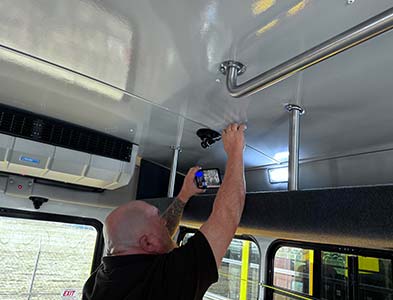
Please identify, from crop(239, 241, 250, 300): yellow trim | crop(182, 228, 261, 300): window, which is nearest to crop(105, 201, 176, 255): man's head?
crop(182, 228, 261, 300): window

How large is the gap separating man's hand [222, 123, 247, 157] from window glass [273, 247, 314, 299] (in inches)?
80.8

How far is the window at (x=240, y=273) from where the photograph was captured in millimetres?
3363

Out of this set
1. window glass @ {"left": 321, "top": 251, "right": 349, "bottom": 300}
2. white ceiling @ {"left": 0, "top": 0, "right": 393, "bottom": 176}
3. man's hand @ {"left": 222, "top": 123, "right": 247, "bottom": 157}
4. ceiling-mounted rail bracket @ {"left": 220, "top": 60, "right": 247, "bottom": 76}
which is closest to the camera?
white ceiling @ {"left": 0, "top": 0, "right": 393, "bottom": 176}

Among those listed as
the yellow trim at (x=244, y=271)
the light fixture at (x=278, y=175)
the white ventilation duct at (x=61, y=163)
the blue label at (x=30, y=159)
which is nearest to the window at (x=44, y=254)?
the white ventilation duct at (x=61, y=163)

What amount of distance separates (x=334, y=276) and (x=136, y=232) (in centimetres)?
220

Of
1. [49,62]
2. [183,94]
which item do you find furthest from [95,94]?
[183,94]

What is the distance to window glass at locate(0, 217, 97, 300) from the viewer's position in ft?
9.25

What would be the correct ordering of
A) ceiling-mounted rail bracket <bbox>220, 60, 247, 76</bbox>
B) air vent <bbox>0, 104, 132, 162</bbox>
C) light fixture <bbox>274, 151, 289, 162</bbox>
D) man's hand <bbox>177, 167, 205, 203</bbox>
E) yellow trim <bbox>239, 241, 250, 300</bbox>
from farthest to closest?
yellow trim <bbox>239, 241, 250, 300</bbox>, light fixture <bbox>274, 151, 289, 162</bbox>, air vent <bbox>0, 104, 132, 162</bbox>, man's hand <bbox>177, 167, 205, 203</bbox>, ceiling-mounted rail bracket <bbox>220, 60, 247, 76</bbox>

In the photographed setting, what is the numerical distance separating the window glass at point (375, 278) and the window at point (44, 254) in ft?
7.99

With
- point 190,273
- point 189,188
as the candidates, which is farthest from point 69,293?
point 190,273

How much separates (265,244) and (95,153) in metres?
1.93

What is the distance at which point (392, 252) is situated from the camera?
236cm

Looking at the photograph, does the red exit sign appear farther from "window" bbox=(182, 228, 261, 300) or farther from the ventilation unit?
"window" bbox=(182, 228, 261, 300)

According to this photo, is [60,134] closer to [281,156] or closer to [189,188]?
[189,188]
